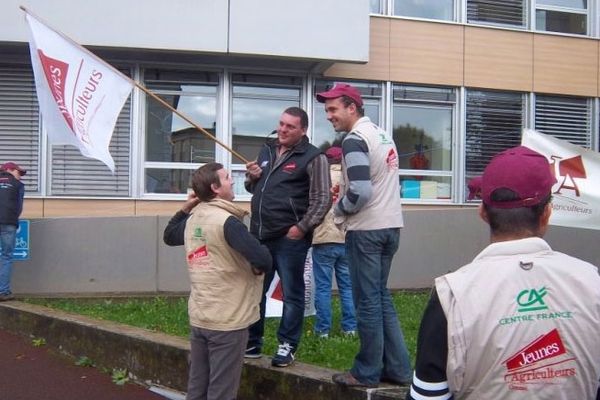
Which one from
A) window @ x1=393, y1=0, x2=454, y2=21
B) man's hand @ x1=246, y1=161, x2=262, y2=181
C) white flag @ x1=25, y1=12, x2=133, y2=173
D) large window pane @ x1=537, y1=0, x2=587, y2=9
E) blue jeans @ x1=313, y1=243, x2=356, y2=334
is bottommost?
blue jeans @ x1=313, y1=243, x2=356, y2=334

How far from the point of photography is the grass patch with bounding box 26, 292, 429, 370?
6.18 meters

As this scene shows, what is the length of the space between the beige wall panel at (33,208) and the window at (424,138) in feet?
18.1

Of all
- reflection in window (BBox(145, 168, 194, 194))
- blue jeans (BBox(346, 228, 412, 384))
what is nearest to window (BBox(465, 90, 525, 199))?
reflection in window (BBox(145, 168, 194, 194))

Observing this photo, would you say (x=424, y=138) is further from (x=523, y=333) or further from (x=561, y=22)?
(x=523, y=333)

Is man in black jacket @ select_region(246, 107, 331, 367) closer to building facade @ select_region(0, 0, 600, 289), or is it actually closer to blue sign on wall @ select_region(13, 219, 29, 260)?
building facade @ select_region(0, 0, 600, 289)

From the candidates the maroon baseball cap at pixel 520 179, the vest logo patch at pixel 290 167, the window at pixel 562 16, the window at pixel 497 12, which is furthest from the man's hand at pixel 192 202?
the window at pixel 562 16

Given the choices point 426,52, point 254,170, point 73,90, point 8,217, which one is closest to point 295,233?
point 254,170

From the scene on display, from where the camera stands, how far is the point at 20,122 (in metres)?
11.4

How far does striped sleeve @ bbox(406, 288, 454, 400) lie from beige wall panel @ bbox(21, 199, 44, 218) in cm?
1006

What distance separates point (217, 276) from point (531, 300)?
2.85 m

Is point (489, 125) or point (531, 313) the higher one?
point (489, 125)

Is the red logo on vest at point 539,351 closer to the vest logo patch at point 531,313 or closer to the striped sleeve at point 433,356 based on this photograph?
the vest logo patch at point 531,313

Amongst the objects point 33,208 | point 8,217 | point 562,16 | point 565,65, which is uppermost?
point 562,16

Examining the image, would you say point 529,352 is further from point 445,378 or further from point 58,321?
point 58,321
